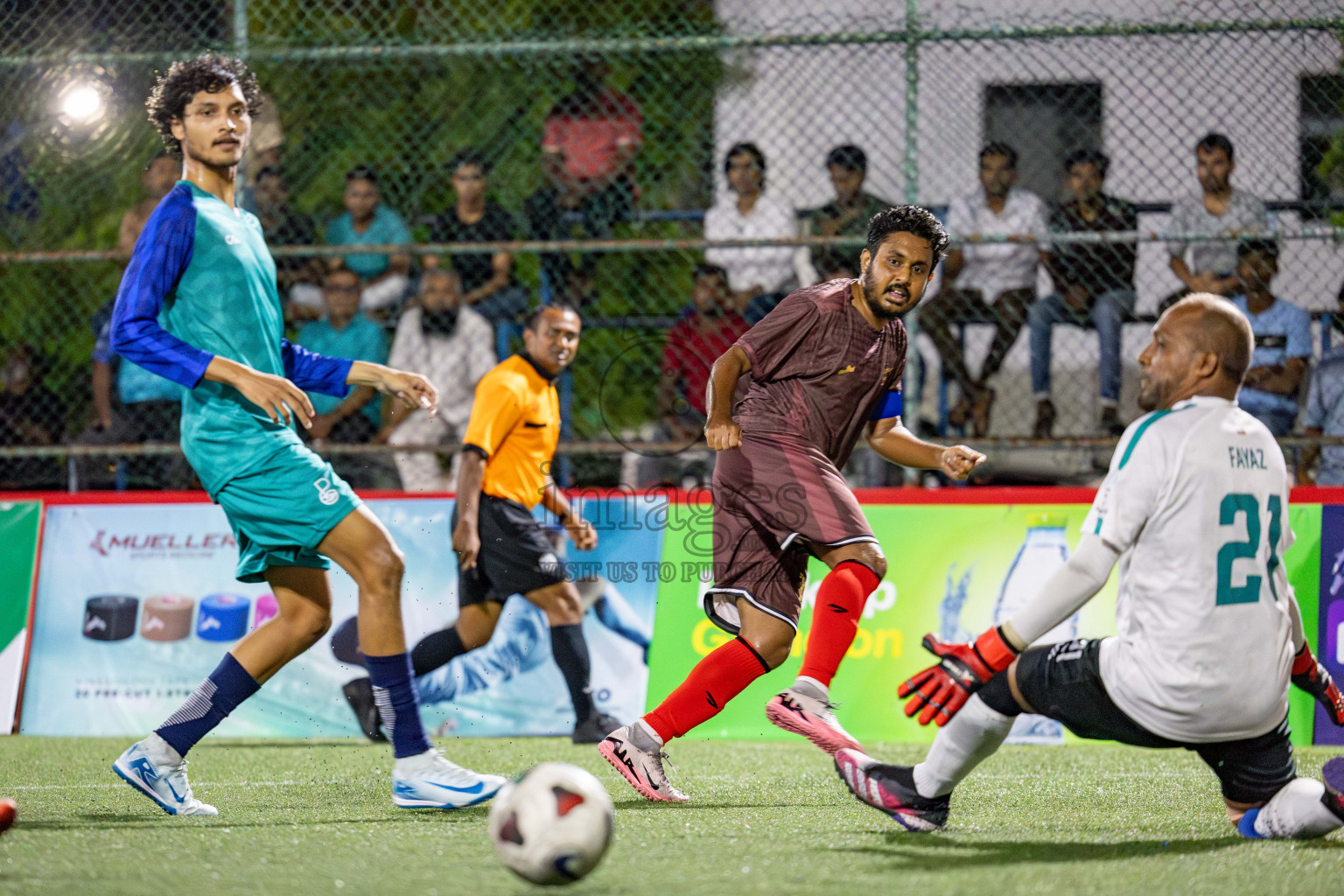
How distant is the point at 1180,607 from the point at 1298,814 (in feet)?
2.22

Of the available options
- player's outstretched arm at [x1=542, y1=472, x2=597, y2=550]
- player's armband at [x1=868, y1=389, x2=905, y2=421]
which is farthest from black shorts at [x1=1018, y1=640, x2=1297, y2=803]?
player's outstretched arm at [x1=542, y1=472, x2=597, y2=550]

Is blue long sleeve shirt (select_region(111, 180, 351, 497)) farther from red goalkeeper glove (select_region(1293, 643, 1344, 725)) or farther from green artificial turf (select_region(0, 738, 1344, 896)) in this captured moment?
red goalkeeper glove (select_region(1293, 643, 1344, 725))

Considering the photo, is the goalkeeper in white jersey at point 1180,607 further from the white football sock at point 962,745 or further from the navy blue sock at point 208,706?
the navy blue sock at point 208,706

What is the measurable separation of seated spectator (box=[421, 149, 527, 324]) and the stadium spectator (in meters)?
1.54

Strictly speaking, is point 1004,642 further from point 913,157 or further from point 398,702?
point 913,157

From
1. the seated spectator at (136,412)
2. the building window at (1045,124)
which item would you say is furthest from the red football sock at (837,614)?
the seated spectator at (136,412)

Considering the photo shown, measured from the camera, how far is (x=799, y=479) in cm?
457

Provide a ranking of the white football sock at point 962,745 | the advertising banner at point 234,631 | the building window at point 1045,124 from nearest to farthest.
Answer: the white football sock at point 962,745 → the advertising banner at point 234,631 → the building window at point 1045,124

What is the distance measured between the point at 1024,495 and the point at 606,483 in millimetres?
2223

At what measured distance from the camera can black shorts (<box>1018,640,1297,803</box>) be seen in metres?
3.44

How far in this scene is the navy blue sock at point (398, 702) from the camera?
4.18m

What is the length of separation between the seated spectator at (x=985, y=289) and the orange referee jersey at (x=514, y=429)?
2280 millimetres

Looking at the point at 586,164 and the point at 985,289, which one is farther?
the point at 586,164

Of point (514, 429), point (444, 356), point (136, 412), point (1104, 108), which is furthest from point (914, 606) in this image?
point (136, 412)
